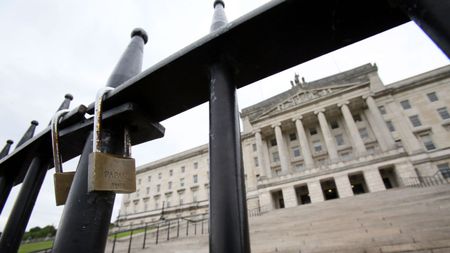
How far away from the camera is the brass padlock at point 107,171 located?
114cm

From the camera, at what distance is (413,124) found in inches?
1115

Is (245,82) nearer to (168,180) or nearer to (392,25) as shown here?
(392,25)

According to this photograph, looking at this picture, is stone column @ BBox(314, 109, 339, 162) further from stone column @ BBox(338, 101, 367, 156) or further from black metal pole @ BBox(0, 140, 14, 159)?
black metal pole @ BBox(0, 140, 14, 159)

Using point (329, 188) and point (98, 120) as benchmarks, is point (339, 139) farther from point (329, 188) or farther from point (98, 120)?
point (98, 120)

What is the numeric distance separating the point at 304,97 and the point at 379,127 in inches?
464

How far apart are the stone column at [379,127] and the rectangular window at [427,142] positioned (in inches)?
195

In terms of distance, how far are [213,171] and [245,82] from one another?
870 millimetres

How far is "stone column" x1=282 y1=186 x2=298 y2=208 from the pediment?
44.3ft

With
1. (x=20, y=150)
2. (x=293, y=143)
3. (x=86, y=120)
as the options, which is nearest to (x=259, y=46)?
(x=86, y=120)

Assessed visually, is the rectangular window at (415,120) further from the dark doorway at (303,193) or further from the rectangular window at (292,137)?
the dark doorway at (303,193)

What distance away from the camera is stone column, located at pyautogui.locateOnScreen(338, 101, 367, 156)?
1043 inches

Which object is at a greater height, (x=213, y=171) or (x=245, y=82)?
(x=245, y=82)

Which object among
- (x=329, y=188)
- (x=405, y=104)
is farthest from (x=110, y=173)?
(x=405, y=104)

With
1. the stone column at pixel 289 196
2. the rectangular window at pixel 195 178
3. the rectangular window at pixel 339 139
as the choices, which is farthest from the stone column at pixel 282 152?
the rectangular window at pixel 195 178
